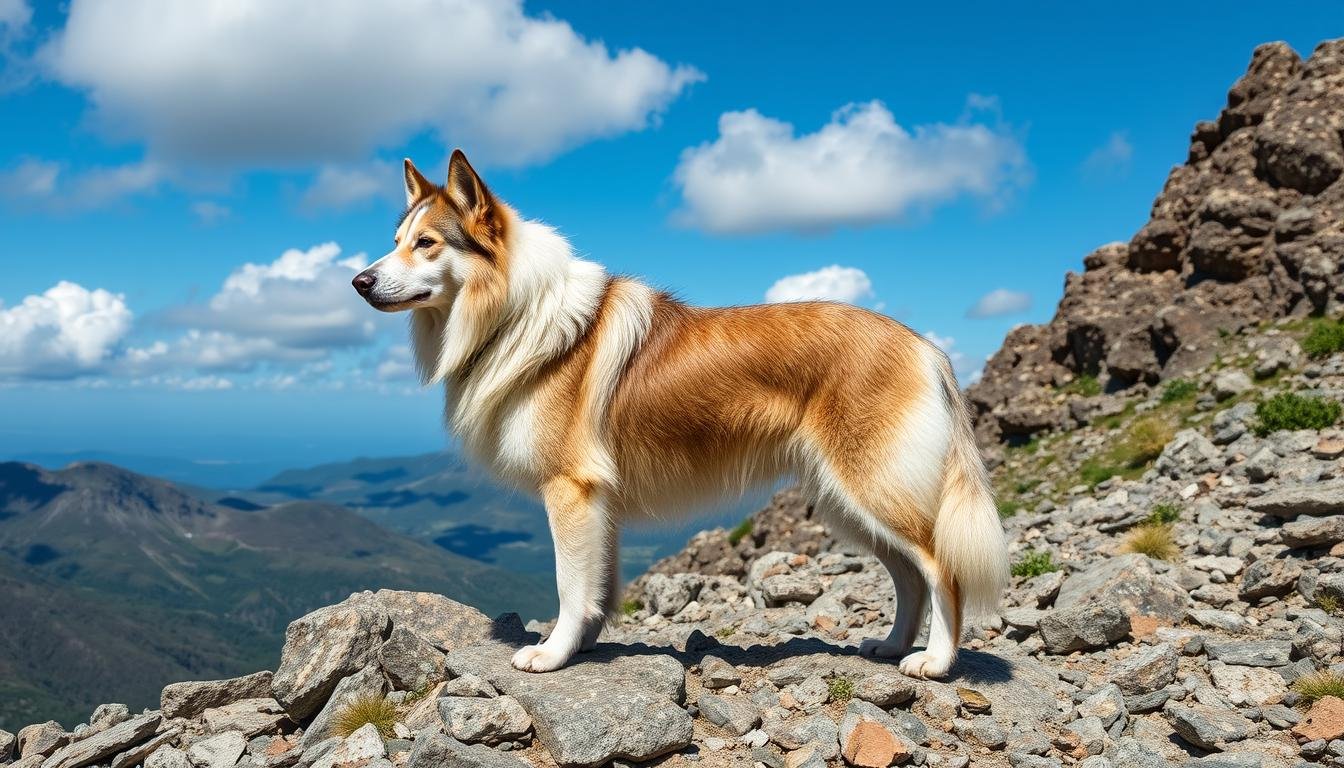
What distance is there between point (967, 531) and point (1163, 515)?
6815 millimetres

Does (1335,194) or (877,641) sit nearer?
(877,641)

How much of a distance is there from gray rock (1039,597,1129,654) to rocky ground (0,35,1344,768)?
0.8 inches

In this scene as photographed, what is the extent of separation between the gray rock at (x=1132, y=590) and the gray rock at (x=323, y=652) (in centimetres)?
670

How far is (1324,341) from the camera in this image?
16.2 meters

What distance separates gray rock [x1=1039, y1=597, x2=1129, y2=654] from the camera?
7.80 m

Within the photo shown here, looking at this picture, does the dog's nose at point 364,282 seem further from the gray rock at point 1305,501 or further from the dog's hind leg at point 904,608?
the gray rock at point 1305,501

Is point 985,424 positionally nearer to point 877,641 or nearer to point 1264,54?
point 1264,54

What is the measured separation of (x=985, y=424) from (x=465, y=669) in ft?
65.6

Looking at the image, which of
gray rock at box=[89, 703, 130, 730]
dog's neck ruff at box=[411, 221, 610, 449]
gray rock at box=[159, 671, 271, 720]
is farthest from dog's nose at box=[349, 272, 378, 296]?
gray rock at box=[89, 703, 130, 730]

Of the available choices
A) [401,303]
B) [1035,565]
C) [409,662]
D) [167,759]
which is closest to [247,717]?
[167,759]

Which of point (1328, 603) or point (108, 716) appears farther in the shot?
point (108, 716)

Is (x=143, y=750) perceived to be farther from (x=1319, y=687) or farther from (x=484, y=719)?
(x=1319, y=687)

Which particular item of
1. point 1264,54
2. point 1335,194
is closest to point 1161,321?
point 1335,194

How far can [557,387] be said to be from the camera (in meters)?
6.61
